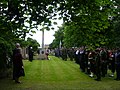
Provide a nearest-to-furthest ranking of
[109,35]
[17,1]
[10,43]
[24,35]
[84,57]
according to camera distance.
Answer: [17,1]
[24,35]
[10,43]
[84,57]
[109,35]

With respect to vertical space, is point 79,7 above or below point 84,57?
above

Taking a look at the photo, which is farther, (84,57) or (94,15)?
(84,57)

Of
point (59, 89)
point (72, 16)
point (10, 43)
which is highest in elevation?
point (72, 16)

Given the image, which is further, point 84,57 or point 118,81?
point 84,57

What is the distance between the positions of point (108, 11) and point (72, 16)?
1.87 metres

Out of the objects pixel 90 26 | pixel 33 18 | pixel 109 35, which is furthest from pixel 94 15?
pixel 109 35

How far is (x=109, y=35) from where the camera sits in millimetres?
38688

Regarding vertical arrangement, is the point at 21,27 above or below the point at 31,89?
above

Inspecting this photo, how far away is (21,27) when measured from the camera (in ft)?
60.0

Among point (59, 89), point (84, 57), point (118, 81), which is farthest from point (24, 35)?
point (84, 57)

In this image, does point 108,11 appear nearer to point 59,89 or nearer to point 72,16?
point 72,16

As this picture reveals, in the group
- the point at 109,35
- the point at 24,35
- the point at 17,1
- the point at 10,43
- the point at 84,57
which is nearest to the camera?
the point at 17,1

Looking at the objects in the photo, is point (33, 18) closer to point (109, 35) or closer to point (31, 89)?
point (31, 89)

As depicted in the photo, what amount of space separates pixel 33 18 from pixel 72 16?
1.97 meters
